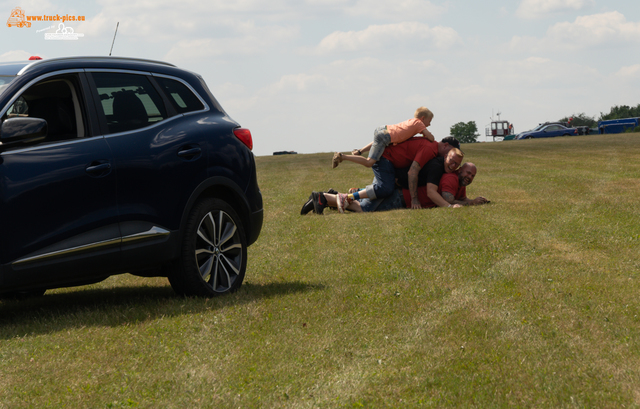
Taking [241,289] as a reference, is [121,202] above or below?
above

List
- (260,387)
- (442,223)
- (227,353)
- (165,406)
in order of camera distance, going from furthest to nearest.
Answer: (442,223)
(227,353)
(260,387)
(165,406)

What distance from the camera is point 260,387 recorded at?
13.7ft

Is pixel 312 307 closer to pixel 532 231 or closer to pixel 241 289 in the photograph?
pixel 241 289

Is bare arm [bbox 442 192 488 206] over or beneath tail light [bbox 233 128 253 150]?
beneath

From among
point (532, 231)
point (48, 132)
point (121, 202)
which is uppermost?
point (48, 132)

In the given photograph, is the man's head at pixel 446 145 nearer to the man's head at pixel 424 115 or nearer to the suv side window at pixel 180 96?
the man's head at pixel 424 115

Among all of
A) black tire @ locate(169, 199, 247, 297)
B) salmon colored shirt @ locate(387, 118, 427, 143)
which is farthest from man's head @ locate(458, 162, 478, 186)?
black tire @ locate(169, 199, 247, 297)

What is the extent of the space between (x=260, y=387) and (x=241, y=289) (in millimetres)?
2845

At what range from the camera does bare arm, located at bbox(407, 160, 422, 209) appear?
12.6 m

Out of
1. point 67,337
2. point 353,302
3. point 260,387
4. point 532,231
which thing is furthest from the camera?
point 532,231

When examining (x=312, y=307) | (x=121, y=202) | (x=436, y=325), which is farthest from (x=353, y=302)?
(x=121, y=202)

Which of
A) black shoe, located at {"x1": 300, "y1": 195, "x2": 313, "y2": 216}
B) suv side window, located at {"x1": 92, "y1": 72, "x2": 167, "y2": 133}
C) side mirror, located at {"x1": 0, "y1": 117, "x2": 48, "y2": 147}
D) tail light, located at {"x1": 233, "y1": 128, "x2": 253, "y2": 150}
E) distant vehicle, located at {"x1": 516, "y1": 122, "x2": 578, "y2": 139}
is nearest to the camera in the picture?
side mirror, located at {"x1": 0, "y1": 117, "x2": 48, "y2": 147}

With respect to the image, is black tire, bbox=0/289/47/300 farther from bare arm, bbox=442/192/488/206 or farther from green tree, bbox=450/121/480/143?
green tree, bbox=450/121/480/143

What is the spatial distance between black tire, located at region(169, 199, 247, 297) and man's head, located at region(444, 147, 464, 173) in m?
6.15
